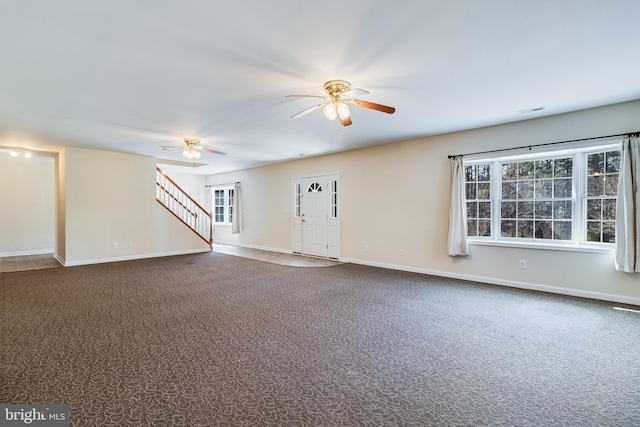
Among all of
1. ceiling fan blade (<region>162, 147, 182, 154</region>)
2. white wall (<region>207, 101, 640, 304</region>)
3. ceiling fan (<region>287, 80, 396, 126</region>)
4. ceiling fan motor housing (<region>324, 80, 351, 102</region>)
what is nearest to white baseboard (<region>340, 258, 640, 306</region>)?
white wall (<region>207, 101, 640, 304</region>)

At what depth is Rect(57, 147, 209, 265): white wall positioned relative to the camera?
21.0 feet

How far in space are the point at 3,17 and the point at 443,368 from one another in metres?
4.17

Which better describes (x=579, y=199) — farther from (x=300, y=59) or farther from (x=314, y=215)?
(x=314, y=215)

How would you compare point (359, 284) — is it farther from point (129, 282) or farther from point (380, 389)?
point (129, 282)

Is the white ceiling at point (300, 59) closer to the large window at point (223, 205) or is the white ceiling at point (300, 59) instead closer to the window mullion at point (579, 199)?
the window mullion at point (579, 199)

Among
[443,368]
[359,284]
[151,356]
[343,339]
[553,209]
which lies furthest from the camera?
[359,284]

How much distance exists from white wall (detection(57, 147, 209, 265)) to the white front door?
3527 millimetres

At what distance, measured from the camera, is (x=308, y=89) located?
11.0ft

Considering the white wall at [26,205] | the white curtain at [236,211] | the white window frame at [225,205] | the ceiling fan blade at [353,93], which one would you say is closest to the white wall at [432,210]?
the white curtain at [236,211]

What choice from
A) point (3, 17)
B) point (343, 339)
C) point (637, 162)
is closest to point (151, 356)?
point (343, 339)

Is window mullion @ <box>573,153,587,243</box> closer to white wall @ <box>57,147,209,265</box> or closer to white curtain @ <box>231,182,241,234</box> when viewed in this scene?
white curtain @ <box>231,182,241,234</box>

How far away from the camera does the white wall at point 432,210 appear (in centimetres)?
402

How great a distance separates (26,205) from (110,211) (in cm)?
310

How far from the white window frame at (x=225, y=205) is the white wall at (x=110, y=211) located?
228 centimetres
